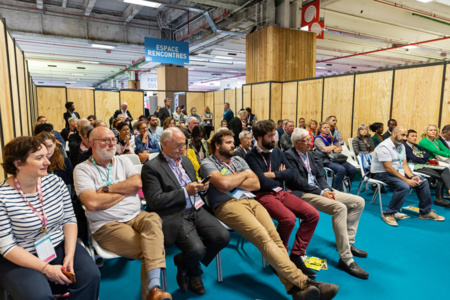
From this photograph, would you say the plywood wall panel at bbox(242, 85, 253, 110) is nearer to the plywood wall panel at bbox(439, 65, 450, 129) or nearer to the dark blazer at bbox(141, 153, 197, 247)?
the plywood wall panel at bbox(439, 65, 450, 129)

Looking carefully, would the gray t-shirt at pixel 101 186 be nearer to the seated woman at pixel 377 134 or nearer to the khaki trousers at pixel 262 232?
the khaki trousers at pixel 262 232

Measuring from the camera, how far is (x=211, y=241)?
2252 mm

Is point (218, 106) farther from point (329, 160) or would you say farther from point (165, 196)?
point (165, 196)

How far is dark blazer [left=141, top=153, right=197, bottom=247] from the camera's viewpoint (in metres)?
2.14

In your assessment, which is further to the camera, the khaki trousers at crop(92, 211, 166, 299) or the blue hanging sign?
the blue hanging sign

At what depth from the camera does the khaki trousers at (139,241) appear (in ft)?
6.22

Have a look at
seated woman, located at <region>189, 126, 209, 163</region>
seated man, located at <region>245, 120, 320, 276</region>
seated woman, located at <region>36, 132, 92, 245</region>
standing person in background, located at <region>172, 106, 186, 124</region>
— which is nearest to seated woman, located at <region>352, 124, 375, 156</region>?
seated man, located at <region>245, 120, 320, 276</region>

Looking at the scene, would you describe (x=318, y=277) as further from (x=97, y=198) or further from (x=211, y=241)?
(x=97, y=198)

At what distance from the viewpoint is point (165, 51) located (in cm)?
995

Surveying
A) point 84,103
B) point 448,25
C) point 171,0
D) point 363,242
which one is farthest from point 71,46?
point 448,25

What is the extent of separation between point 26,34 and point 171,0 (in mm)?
4993

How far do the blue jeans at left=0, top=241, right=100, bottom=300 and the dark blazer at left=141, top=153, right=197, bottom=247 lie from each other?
0.57 meters

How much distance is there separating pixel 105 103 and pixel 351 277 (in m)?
10.3

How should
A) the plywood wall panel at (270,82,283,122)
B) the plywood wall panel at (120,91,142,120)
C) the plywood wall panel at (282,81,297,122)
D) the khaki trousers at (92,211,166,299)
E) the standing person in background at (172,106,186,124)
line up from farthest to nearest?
the plywood wall panel at (120,91,142,120) → the standing person in background at (172,106,186,124) → the plywood wall panel at (270,82,283,122) → the plywood wall panel at (282,81,297,122) → the khaki trousers at (92,211,166,299)
